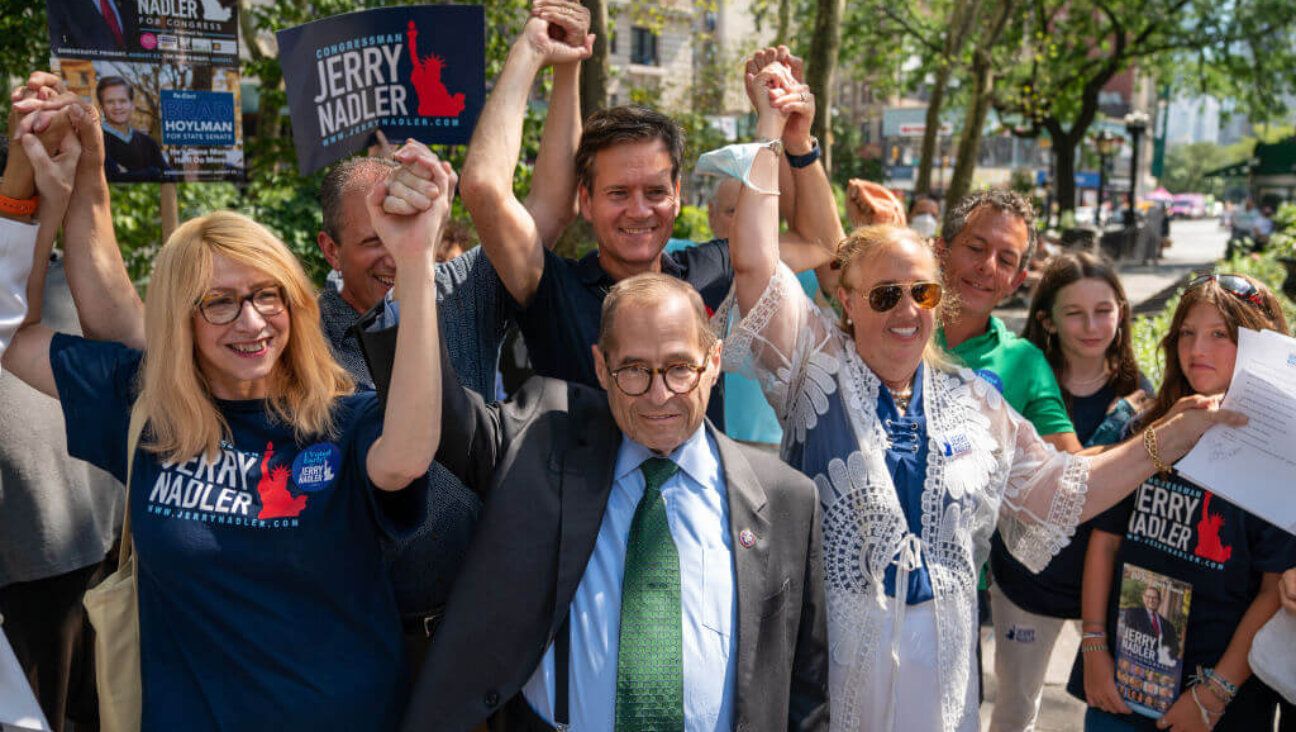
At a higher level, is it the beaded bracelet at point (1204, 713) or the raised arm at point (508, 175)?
the raised arm at point (508, 175)

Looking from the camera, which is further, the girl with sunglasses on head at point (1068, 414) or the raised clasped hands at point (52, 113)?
the girl with sunglasses on head at point (1068, 414)

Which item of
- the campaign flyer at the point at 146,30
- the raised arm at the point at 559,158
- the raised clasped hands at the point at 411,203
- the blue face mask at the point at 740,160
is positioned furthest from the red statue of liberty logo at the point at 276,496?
the campaign flyer at the point at 146,30

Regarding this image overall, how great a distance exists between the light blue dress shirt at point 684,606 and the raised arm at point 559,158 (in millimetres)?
861

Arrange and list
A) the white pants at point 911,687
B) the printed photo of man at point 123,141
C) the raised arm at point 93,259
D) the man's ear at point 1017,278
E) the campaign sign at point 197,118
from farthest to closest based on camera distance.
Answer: the campaign sign at point 197,118, the printed photo of man at point 123,141, the man's ear at point 1017,278, the white pants at point 911,687, the raised arm at point 93,259

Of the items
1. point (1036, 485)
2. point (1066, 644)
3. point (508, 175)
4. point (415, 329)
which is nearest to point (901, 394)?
point (1036, 485)

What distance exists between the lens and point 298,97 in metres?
3.21

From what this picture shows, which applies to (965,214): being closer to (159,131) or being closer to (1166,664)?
(1166,664)

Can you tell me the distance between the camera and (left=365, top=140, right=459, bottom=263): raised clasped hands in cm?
181

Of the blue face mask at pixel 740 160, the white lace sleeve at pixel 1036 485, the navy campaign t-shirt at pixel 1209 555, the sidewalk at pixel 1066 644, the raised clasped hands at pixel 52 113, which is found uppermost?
the raised clasped hands at pixel 52 113

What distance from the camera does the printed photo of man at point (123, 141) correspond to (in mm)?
3443

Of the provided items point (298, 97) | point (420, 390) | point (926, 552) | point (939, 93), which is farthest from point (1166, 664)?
point (939, 93)

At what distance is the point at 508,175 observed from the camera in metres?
2.44

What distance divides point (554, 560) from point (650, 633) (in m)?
0.25

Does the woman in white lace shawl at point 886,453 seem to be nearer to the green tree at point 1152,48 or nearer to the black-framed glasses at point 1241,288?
the black-framed glasses at point 1241,288
